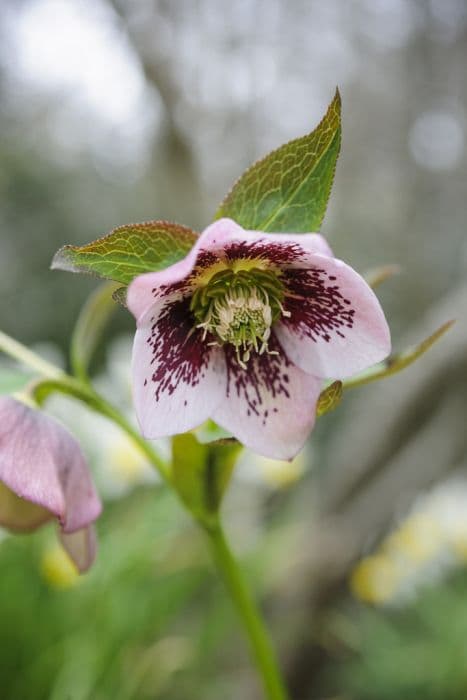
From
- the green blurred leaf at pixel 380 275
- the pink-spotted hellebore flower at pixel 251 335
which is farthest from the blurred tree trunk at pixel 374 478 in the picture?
the pink-spotted hellebore flower at pixel 251 335

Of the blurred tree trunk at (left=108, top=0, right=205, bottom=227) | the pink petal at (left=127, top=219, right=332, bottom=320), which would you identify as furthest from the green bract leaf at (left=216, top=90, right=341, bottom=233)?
the blurred tree trunk at (left=108, top=0, right=205, bottom=227)

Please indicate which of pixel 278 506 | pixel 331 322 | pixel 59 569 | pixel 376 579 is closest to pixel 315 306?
pixel 331 322

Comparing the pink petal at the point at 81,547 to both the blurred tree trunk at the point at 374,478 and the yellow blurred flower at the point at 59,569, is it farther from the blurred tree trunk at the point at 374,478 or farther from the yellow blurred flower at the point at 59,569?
the blurred tree trunk at the point at 374,478

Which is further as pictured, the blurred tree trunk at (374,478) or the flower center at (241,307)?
the blurred tree trunk at (374,478)

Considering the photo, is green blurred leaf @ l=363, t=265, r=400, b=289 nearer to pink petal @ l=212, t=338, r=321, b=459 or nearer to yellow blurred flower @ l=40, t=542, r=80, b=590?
pink petal @ l=212, t=338, r=321, b=459

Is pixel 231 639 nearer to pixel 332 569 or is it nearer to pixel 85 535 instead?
pixel 332 569

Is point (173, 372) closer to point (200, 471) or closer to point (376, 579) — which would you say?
point (200, 471)
